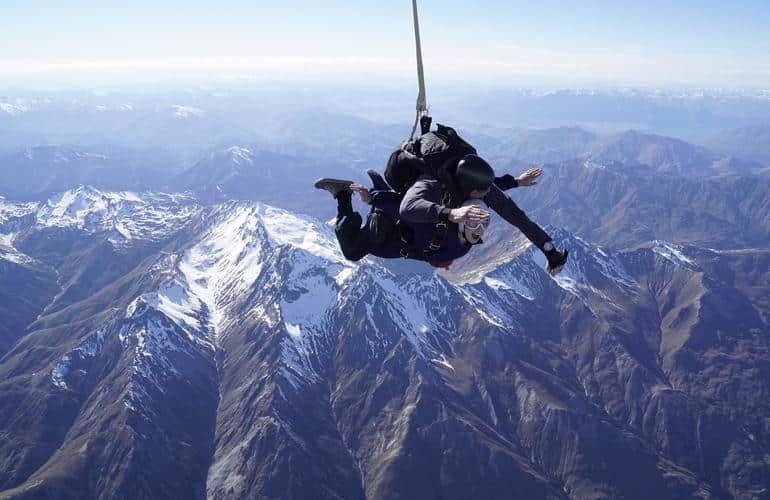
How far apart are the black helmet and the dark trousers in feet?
9.35

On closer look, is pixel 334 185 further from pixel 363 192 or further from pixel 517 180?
pixel 517 180

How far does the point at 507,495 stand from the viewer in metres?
195

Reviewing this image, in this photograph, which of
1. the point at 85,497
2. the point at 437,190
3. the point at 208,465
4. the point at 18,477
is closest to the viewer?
the point at 437,190

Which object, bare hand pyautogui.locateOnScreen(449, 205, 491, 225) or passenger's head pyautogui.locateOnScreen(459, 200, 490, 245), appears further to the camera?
passenger's head pyautogui.locateOnScreen(459, 200, 490, 245)

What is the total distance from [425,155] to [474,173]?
139 cm

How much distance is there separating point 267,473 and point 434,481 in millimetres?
62543

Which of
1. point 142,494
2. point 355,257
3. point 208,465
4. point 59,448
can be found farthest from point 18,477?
point 355,257

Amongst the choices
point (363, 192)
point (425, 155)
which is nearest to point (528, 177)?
point (425, 155)

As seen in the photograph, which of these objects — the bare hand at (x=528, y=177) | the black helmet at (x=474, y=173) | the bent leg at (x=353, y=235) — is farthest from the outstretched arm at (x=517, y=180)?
the black helmet at (x=474, y=173)

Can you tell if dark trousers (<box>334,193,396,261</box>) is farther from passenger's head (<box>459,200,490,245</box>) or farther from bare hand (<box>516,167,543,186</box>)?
bare hand (<box>516,167,543,186</box>)

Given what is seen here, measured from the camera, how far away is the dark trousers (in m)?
12.1

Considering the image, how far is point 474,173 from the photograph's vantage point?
9594mm

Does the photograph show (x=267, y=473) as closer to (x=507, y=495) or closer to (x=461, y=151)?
(x=507, y=495)

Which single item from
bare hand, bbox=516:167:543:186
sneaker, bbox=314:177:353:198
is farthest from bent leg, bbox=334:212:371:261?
bare hand, bbox=516:167:543:186
